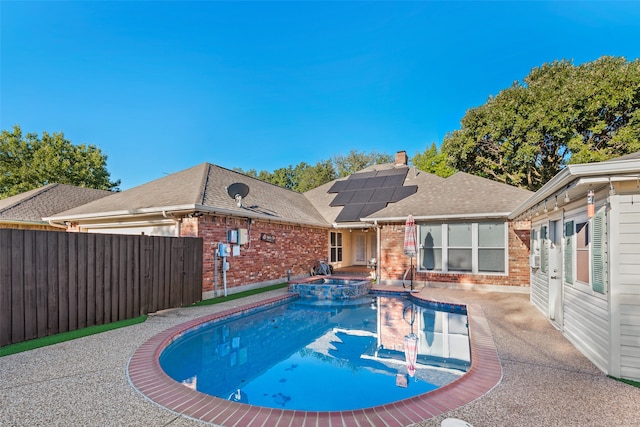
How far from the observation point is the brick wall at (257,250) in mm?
10219

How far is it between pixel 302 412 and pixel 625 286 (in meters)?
4.51

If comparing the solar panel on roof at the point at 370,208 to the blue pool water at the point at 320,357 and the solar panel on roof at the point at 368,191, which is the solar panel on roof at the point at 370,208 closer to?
the solar panel on roof at the point at 368,191

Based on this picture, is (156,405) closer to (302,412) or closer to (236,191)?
(302,412)

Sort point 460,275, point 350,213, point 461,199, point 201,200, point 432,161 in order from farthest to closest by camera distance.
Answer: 1. point 432,161
2. point 350,213
3. point 461,199
4. point 460,275
5. point 201,200

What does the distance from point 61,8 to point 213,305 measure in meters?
12.7

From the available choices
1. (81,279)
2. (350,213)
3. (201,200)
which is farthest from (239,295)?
(350,213)

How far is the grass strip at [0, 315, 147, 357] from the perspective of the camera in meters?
5.36

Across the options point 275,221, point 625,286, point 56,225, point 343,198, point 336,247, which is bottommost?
point 336,247

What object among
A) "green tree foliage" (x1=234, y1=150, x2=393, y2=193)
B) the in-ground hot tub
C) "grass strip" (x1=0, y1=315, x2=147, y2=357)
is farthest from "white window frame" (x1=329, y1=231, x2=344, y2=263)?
"green tree foliage" (x1=234, y1=150, x2=393, y2=193)

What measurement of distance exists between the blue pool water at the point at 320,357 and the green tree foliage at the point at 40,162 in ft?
86.4

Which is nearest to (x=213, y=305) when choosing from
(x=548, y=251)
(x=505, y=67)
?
(x=548, y=251)

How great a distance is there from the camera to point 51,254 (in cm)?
628

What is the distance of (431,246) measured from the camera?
1259cm

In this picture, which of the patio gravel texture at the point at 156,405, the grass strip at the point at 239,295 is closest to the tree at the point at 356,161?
the grass strip at the point at 239,295
